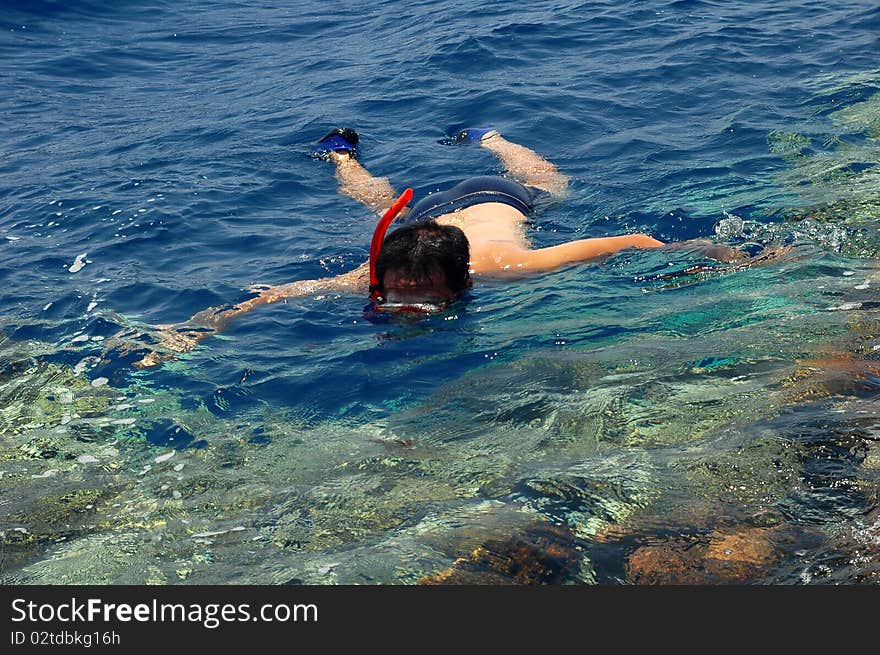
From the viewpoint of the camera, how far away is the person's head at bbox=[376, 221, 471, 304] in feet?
16.1

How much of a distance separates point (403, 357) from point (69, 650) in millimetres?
2564

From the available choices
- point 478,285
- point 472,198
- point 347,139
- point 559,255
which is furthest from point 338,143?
point 559,255

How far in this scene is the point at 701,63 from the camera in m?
9.87

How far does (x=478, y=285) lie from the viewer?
5.49 metres

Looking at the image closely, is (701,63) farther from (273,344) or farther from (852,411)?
(852,411)

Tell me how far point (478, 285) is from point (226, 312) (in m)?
1.45

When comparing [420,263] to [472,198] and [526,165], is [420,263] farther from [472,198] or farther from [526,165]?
[526,165]

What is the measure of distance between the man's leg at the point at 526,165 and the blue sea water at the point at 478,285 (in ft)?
0.64

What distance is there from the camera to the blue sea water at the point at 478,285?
3.41 meters

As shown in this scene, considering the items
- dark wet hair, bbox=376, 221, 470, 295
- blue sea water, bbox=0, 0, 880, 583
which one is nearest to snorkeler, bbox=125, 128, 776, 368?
dark wet hair, bbox=376, 221, 470, 295

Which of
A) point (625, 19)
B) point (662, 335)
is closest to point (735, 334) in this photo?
point (662, 335)

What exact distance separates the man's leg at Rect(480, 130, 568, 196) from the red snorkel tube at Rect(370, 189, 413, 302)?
2386mm

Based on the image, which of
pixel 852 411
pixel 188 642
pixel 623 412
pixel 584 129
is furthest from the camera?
pixel 584 129

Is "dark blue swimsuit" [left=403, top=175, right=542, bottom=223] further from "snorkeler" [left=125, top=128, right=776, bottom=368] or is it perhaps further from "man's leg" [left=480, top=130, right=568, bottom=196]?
"man's leg" [left=480, top=130, right=568, bottom=196]
